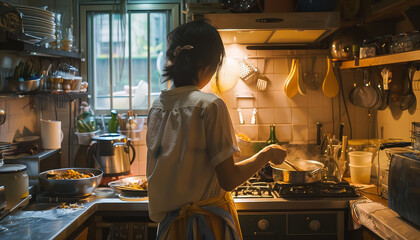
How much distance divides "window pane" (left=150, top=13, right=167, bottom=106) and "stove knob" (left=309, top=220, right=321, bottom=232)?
54.1 inches

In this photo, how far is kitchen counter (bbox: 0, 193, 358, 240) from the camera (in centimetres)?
176

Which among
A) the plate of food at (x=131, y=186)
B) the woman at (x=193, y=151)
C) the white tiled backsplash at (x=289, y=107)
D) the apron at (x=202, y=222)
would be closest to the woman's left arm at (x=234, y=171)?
the woman at (x=193, y=151)

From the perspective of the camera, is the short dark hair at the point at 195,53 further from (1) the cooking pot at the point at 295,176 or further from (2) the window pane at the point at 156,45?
(2) the window pane at the point at 156,45

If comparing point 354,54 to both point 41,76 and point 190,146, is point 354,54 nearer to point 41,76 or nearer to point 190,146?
point 190,146

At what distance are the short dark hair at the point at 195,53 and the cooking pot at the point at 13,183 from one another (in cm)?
94

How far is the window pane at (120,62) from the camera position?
2909mm

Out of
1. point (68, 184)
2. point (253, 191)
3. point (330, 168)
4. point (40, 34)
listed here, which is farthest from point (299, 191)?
point (40, 34)

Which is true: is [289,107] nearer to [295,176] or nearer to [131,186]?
[295,176]

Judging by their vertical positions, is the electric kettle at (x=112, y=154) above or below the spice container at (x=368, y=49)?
below

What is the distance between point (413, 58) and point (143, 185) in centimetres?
151

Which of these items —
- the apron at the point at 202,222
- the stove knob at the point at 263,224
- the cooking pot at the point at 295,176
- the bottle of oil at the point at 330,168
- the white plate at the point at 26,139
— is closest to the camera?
the apron at the point at 202,222

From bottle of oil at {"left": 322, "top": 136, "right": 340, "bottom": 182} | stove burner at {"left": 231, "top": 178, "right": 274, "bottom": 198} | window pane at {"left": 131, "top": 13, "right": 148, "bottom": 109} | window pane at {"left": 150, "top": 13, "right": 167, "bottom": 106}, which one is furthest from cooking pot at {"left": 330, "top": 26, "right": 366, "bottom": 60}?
window pane at {"left": 131, "top": 13, "right": 148, "bottom": 109}

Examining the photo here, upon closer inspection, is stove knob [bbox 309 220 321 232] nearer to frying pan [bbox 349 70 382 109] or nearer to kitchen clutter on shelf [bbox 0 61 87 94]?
frying pan [bbox 349 70 382 109]

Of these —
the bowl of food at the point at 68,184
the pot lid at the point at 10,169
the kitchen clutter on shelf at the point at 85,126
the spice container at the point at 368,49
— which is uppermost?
the spice container at the point at 368,49
